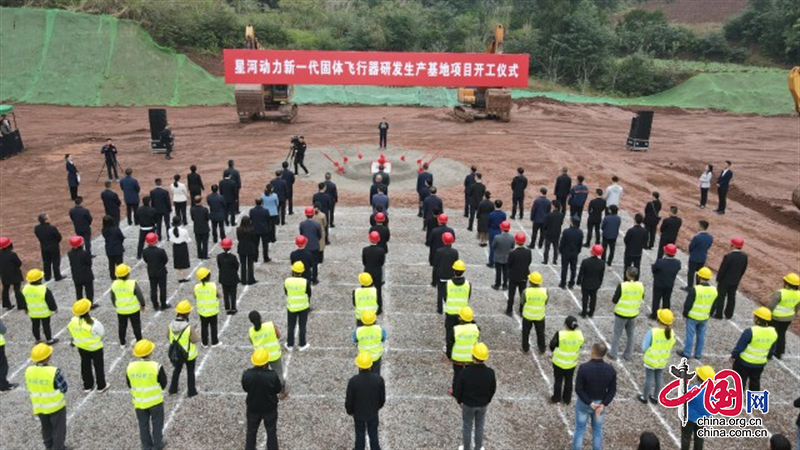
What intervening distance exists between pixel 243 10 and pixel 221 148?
33.6 m

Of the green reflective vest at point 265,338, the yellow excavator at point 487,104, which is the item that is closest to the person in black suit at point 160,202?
the green reflective vest at point 265,338

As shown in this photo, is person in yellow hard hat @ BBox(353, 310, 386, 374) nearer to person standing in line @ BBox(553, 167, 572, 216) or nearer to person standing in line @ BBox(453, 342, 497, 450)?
person standing in line @ BBox(453, 342, 497, 450)

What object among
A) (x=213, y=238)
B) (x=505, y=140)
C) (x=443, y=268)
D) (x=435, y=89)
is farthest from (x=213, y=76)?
(x=443, y=268)

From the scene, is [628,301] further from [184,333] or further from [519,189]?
[519,189]

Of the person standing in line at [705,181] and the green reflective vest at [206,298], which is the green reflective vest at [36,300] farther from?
the person standing in line at [705,181]

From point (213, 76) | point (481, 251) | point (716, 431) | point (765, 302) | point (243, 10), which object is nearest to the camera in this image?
point (716, 431)

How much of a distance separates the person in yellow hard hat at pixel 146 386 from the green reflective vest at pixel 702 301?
842 cm

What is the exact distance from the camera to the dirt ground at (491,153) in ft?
61.4

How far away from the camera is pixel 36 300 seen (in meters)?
9.77

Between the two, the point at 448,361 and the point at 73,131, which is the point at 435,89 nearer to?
the point at 73,131

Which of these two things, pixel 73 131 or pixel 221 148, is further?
pixel 73 131

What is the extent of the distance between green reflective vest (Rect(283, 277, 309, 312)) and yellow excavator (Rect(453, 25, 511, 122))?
2545cm

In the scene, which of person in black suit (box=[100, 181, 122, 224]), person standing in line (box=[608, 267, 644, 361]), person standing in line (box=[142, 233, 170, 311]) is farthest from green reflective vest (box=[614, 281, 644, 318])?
person in black suit (box=[100, 181, 122, 224])

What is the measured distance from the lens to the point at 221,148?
1062 inches
